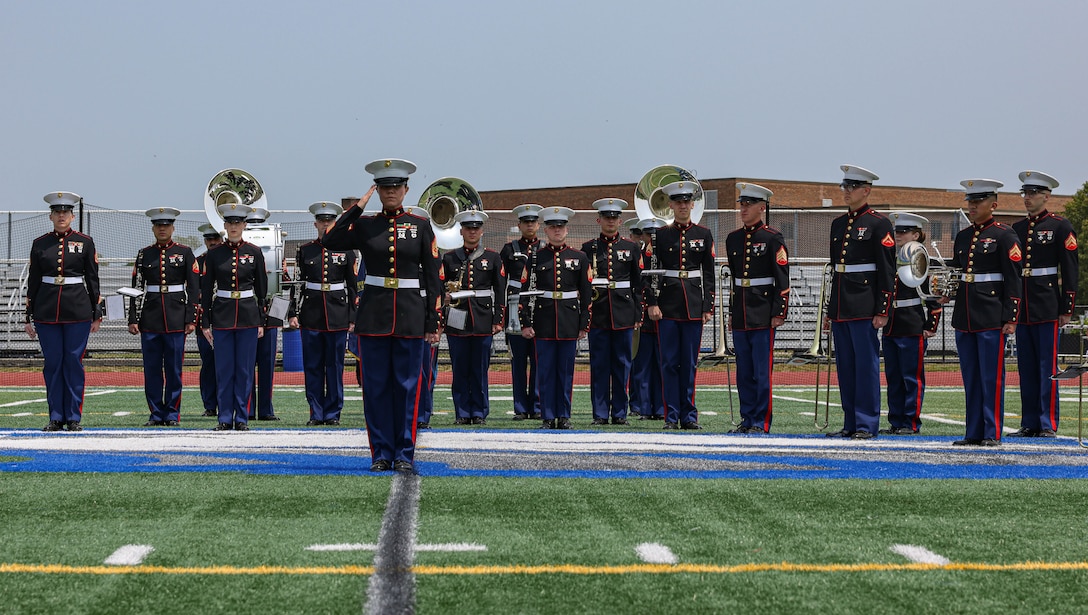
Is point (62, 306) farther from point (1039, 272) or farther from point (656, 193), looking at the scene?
point (1039, 272)

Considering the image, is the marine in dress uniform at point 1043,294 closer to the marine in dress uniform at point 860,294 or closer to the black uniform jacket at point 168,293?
the marine in dress uniform at point 860,294

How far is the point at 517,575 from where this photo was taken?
14.4 ft

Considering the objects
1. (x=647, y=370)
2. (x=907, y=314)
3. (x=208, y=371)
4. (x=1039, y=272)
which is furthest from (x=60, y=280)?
(x=1039, y=272)

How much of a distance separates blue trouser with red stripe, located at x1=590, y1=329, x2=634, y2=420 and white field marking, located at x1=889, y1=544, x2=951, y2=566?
693cm

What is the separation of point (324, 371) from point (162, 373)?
1632mm

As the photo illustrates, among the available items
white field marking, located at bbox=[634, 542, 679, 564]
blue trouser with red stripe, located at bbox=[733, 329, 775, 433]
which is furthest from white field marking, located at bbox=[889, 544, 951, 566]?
blue trouser with red stripe, located at bbox=[733, 329, 775, 433]

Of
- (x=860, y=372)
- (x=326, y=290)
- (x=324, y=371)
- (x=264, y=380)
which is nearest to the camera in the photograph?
(x=860, y=372)

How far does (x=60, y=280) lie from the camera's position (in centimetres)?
1086

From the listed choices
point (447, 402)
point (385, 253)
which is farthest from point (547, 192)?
point (385, 253)

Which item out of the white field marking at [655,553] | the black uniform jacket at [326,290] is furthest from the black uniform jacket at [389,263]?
the black uniform jacket at [326,290]

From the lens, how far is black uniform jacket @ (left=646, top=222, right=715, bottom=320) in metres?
10.9

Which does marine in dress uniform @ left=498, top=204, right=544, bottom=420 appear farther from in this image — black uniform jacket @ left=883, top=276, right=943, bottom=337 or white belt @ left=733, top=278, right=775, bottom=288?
black uniform jacket @ left=883, top=276, right=943, bottom=337

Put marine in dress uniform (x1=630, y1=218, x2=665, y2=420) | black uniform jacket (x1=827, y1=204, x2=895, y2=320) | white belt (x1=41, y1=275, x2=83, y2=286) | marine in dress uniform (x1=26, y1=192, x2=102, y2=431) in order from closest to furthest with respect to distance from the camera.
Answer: black uniform jacket (x1=827, y1=204, x2=895, y2=320), marine in dress uniform (x1=26, y1=192, x2=102, y2=431), white belt (x1=41, y1=275, x2=83, y2=286), marine in dress uniform (x1=630, y1=218, x2=665, y2=420)

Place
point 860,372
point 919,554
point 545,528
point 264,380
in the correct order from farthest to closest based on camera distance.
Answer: point 264,380 < point 860,372 < point 545,528 < point 919,554
